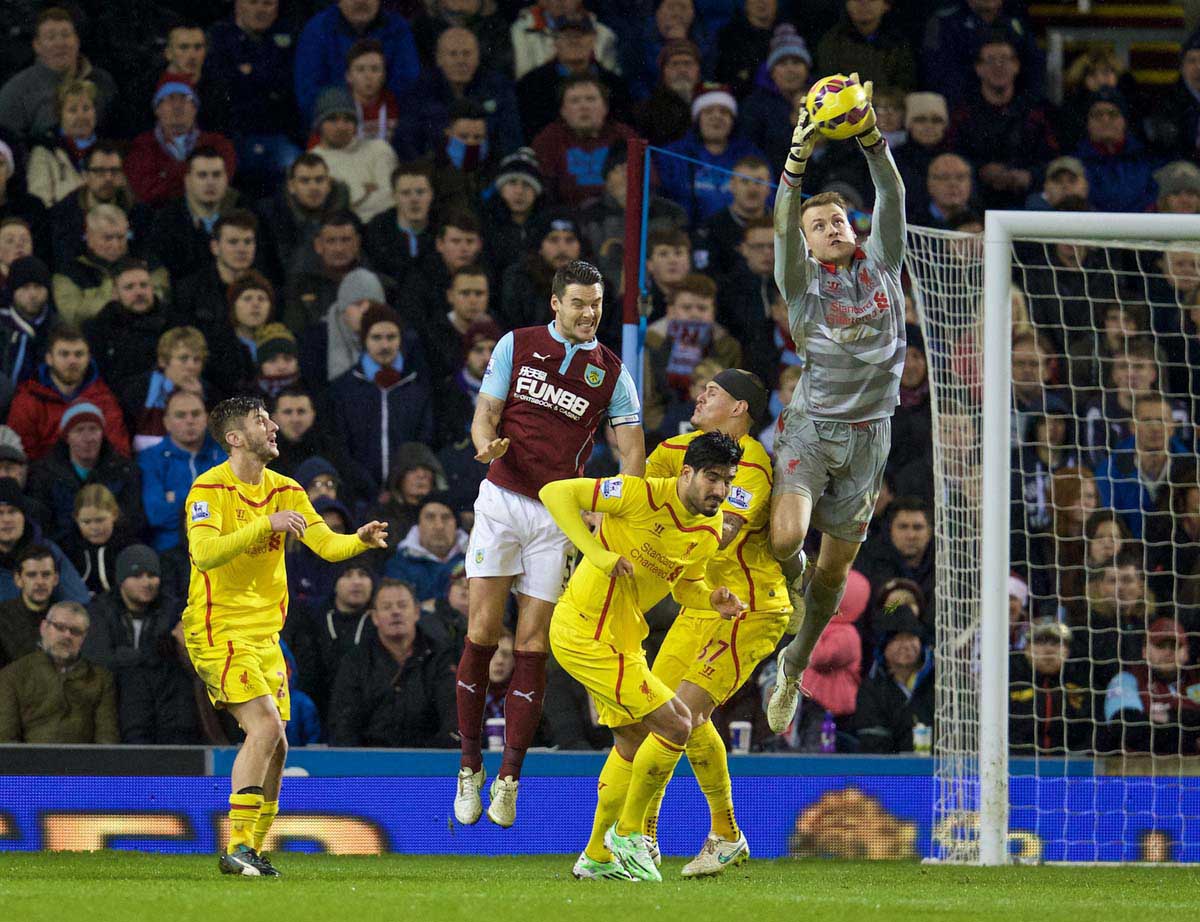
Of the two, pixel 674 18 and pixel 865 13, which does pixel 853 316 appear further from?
pixel 865 13

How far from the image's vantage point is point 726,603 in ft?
25.8

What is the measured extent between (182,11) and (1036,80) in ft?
22.5

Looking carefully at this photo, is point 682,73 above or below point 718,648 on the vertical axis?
above

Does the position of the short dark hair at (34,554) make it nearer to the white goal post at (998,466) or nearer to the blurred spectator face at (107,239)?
the blurred spectator face at (107,239)

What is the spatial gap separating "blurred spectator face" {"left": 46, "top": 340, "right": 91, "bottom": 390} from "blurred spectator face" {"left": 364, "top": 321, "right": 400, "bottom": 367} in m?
1.84

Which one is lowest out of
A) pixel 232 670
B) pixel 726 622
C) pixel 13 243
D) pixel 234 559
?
pixel 232 670

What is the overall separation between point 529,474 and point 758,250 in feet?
17.2

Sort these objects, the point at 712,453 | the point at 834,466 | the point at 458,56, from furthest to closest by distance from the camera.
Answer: the point at 458,56, the point at 834,466, the point at 712,453

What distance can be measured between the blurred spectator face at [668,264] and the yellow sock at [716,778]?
520 cm

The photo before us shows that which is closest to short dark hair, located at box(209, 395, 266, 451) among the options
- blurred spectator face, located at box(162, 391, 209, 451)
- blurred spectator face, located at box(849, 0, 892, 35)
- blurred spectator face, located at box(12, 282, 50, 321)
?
blurred spectator face, located at box(162, 391, 209, 451)

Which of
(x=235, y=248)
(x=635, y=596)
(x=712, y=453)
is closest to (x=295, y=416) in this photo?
(x=235, y=248)

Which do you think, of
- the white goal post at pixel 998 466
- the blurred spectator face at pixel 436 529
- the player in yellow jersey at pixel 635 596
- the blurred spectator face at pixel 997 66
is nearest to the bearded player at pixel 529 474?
the player in yellow jersey at pixel 635 596

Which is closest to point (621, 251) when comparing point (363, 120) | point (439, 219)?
point (439, 219)

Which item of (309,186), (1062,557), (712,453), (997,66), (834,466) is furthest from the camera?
(997,66)
